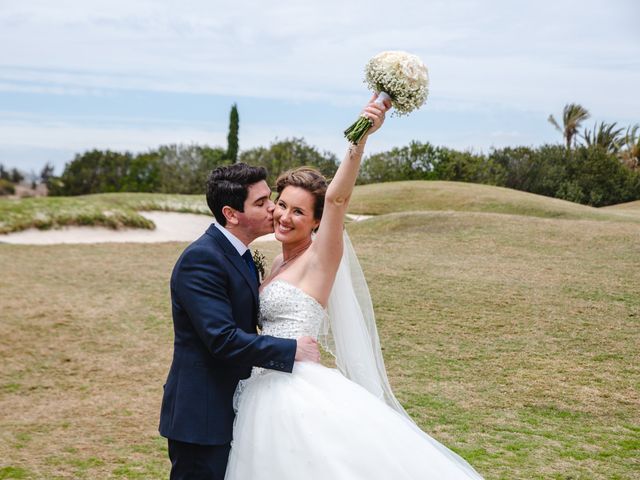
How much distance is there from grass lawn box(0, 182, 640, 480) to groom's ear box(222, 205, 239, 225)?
406 cm

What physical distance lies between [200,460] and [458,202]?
1165 inches

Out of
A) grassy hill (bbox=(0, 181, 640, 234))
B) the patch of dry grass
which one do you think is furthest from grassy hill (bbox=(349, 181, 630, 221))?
the patch of dry grass

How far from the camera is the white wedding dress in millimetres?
3807

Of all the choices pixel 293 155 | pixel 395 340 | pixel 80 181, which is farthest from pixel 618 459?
pixel 80 181

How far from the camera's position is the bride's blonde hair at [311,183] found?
4344mm

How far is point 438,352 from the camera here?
11211mm

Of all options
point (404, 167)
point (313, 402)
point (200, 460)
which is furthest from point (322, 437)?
point (404, 167)

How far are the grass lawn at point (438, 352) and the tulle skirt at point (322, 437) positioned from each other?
3.61 m

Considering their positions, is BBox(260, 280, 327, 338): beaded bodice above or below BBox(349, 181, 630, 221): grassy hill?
below

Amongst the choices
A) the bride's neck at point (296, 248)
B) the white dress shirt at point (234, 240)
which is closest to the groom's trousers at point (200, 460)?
the white dress shirt at point (234, 240)

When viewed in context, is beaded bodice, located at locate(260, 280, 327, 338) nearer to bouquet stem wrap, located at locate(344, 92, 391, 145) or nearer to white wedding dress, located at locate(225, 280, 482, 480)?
white wedding dress, located at locate(225, 280, 482, 480)

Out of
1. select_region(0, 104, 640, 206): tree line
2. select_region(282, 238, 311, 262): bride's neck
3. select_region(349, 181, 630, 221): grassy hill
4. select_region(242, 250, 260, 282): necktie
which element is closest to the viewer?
select_region(242, 250, 260, 282): necktie

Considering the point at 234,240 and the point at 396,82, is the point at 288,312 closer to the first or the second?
the point at 234,240

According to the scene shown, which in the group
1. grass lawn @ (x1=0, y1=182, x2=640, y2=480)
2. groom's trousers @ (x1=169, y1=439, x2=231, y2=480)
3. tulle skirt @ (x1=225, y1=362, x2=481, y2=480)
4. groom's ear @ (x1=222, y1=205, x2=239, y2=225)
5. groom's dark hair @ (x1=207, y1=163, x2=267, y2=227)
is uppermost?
groom's dark hair @ (x1=207, y1=163, x2=267, y2=227)
